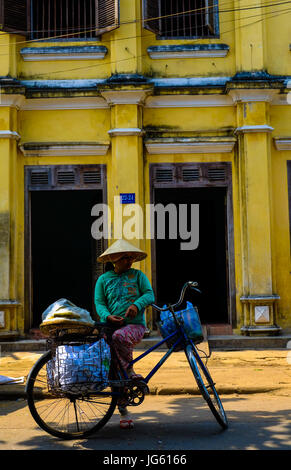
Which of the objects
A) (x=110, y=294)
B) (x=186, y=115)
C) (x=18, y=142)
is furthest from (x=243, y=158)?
(x=110, y=294)

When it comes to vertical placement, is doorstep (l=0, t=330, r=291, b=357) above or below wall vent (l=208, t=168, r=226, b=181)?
below

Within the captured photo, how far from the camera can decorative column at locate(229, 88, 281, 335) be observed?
32.5 feet

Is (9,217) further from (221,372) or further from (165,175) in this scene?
(221,372)

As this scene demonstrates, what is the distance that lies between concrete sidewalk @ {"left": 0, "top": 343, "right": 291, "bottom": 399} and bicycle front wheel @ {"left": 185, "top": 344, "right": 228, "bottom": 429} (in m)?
1.85

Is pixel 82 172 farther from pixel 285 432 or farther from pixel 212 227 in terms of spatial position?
pixel 285 432

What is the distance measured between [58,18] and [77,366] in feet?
26.9

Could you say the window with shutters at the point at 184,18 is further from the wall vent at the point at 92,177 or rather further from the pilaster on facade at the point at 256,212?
the wall vent at the point at 92,177

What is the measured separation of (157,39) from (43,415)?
7.78 metres

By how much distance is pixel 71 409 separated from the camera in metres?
5.20

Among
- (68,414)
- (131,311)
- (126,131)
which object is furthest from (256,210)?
(68,414)

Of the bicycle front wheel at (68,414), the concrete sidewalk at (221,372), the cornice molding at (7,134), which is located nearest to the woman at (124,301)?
the bicycle front wheel at (68,414)

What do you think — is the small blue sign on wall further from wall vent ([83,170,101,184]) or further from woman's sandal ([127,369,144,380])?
woman's sandal ([127,369,144,380])

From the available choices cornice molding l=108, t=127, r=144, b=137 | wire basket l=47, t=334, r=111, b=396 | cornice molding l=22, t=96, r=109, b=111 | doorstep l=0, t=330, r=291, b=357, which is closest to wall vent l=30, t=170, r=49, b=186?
cornice molding l=22, t=96, r=109, b=111

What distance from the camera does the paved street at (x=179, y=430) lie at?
14.5 ft
